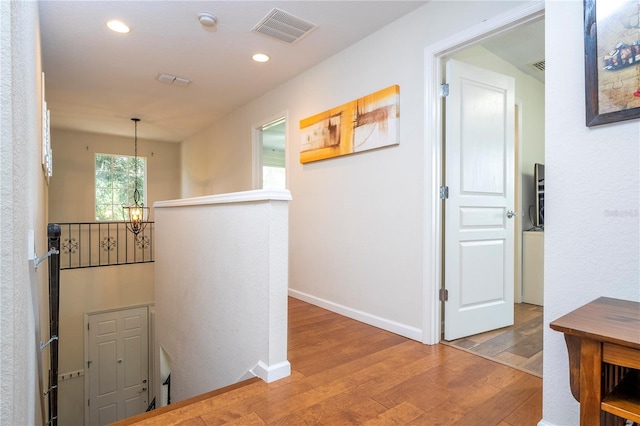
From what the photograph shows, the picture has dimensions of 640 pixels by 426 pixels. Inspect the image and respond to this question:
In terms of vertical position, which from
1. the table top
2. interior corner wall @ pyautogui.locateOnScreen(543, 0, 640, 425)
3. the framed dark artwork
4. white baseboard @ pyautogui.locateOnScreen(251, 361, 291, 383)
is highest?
the framed dark artwork

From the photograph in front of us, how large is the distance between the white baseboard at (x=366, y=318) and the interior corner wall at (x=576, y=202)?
1.18 meters

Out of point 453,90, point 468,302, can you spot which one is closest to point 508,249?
point 468,302

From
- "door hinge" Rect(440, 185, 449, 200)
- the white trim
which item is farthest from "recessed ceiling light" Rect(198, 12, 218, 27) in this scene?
"door hinge" Rect(440, 185, 449, 200)

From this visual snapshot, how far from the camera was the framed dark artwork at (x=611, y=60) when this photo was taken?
1.20 metres

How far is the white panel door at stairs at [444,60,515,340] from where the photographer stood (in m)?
2.54

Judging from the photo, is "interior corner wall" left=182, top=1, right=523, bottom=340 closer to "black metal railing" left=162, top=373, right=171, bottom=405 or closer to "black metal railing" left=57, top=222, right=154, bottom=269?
"black metal railing" left=162, top=373, right=171, bottom=405

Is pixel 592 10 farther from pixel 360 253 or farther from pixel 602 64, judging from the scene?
pixel 360 253

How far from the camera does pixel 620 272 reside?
4.14 ft

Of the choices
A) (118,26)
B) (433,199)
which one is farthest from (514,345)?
(118,26)

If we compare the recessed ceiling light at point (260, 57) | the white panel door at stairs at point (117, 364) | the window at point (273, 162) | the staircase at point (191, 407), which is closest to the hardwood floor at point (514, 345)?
the staircase at point (191, 407)

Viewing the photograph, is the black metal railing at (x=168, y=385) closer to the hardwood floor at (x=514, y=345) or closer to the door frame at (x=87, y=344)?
the door frame at (x=87, y=344)

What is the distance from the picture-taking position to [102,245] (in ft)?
22.6

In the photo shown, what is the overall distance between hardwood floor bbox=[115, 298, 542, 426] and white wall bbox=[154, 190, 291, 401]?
0.23 m

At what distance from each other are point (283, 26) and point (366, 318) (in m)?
2.61
